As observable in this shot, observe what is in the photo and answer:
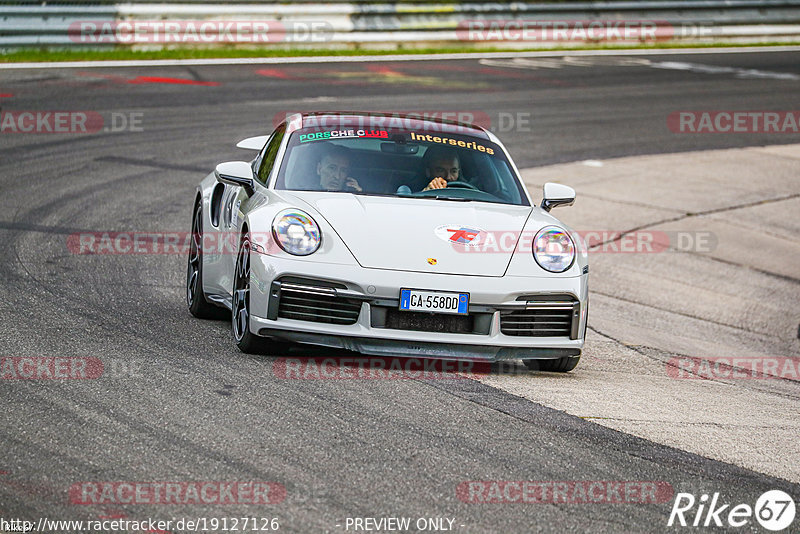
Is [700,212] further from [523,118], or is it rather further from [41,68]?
[41,68]

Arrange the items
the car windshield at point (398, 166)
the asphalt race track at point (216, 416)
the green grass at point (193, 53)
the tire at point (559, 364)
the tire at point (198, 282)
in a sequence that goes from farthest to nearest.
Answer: the green grass at point (193, 53), the tire at point (198, 282), the car windshield at point (398, 166), the tire at point (559, 364), the asphalt race track at point (216, 416)

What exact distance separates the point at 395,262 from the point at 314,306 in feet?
1.56

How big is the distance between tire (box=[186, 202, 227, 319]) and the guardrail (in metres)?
13.1

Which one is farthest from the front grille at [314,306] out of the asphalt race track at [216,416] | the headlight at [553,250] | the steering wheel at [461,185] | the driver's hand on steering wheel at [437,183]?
the steering wheel at [461,185]

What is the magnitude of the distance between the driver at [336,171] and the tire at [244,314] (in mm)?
697

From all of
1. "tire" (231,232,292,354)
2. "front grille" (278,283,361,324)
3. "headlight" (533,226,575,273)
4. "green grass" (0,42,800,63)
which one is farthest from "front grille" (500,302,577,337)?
"green grass" (0,42,800,63)

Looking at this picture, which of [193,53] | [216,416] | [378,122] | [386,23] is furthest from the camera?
[386,23]

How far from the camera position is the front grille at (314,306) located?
6.29 m

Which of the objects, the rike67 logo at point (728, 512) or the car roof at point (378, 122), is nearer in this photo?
the rike67 logo at point (728, 512)

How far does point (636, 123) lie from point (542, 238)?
41.5 ft

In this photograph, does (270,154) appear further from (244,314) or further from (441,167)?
(244,314)

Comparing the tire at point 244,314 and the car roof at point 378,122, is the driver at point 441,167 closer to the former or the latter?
the car roof at point 378,122

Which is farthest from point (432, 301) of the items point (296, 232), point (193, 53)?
point (193, 53)

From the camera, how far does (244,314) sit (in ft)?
21.7
